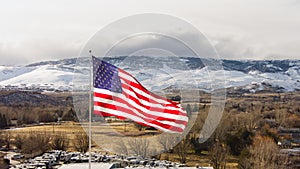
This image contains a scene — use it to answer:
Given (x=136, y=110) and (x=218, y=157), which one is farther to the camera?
(x=218, y=157)

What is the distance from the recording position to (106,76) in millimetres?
8141

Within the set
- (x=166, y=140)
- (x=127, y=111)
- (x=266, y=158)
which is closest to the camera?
(x=127, y=111)

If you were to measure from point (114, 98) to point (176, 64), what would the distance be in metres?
5.43

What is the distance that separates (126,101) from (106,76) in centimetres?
62

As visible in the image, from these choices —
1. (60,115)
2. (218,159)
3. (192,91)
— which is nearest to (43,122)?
(60,115)

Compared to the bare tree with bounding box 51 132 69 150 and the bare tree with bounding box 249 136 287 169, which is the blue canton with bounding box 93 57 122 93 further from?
the bare tree with bounding box 51 132 69 150

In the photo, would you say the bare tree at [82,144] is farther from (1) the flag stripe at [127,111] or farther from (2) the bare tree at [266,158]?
(1) the flag stripe at [127,111]

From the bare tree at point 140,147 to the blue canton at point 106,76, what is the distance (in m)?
12.6

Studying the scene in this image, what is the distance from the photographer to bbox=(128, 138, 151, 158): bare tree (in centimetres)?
2107

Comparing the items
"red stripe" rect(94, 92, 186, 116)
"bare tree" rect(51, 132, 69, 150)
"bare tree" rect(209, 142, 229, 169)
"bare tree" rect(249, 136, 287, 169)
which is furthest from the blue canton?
"bare tree" rect(51, 132, 69, 150)

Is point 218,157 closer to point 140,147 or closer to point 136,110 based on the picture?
point 140,147

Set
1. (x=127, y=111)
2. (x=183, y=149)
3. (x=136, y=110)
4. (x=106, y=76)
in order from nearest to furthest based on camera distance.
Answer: (x=106, y=76) → (x=127, y=111) → (x=136, y=110) → (x=183, y=149)

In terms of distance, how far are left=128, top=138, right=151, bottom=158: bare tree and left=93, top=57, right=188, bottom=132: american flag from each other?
11.9m

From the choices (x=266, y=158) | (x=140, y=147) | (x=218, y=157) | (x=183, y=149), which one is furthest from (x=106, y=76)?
(x=183, y=149)
